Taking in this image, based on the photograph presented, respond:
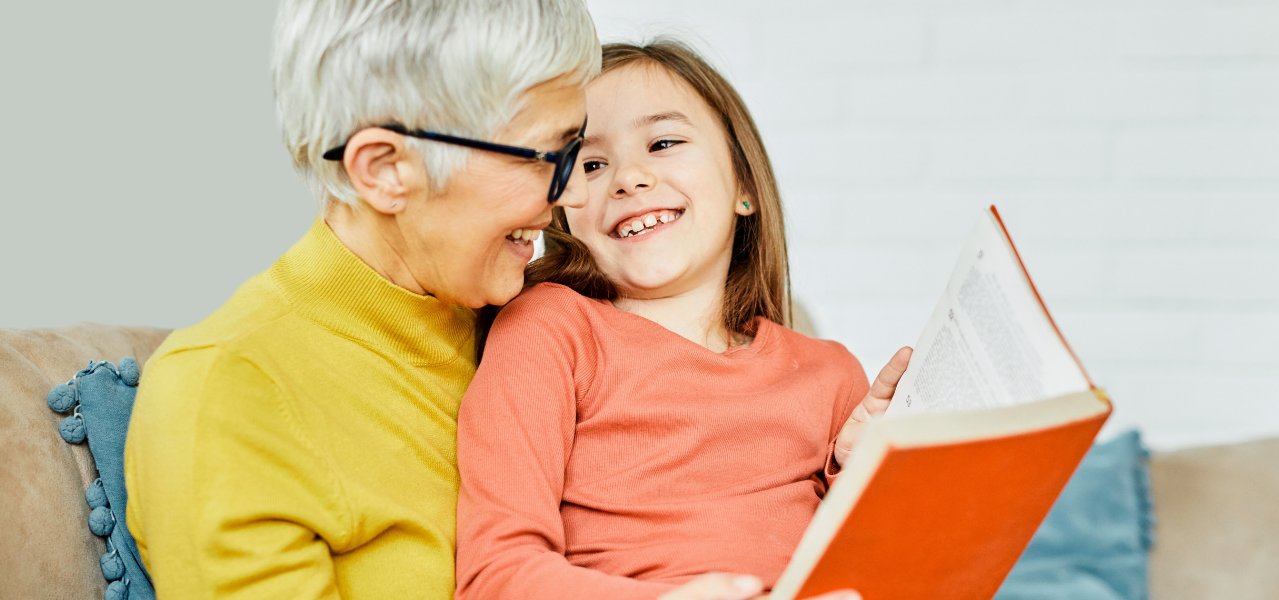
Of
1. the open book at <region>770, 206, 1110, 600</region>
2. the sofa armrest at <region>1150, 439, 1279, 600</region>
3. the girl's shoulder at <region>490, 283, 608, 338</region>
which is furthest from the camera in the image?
the sofa armrest at <region>1150, 439, 1279, 600</region>

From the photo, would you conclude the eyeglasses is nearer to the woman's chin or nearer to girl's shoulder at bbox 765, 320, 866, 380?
the woman's chin

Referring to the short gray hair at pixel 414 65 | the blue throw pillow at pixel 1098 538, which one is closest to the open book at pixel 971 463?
the short gray hair at pixel 414 65

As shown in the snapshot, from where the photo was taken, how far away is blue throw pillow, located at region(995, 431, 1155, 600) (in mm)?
1669

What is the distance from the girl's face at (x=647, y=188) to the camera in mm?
1318

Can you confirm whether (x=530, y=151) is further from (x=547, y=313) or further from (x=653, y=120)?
(x=653, y=120)

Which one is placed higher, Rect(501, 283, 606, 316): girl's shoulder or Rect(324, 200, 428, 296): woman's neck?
Rect(324, 200, 428, 296): woman's neck

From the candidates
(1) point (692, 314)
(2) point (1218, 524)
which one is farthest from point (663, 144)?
(2) point (1218, 524)

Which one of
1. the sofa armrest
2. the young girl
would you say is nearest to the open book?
the young girl

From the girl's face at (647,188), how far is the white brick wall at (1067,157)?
1.07 metres

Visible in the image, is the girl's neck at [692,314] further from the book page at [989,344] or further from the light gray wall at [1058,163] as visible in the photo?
the light gray wall at [1058,163]

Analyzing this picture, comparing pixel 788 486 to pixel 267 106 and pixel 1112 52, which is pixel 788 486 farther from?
pixel 1112 52

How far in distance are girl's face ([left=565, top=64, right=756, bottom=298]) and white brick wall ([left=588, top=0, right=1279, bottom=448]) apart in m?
1.07

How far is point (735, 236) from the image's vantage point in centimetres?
160

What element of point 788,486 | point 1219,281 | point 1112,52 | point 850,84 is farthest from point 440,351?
point 1219,281
